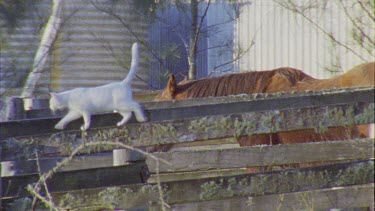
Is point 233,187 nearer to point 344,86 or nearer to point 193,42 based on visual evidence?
point 344,86

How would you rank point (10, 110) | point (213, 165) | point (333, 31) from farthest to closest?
point (333, 31) < point (10, 110) < point (213, 165)

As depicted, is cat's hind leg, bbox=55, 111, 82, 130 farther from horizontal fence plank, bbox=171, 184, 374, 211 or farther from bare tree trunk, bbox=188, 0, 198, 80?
bare tree trunk, bbox=188, 0, 198, 80

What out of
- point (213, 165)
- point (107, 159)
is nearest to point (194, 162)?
point (213, 165)

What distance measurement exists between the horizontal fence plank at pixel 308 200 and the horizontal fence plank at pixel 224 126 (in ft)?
1.33

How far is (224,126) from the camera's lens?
13.8 ft

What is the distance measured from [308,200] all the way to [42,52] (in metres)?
2.39

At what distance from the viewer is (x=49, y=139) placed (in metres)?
4.12

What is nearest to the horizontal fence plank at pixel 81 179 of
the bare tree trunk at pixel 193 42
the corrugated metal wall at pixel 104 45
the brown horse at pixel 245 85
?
the brown horse at pixel 245 85

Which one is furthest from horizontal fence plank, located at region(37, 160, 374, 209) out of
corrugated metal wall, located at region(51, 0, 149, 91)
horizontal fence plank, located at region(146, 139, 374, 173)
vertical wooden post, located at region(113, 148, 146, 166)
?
corrugated metal wall, located at region(51, 0, 149, 91)

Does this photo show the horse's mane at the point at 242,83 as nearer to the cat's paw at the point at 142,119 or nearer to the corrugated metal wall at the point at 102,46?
the cat's paw at the point at 142,119

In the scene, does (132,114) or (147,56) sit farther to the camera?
(147,56)

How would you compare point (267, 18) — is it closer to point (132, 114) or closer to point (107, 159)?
point (107, 159)

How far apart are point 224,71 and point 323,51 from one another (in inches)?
72.1

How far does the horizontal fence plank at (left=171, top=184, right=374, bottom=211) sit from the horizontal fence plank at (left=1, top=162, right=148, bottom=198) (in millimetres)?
327
